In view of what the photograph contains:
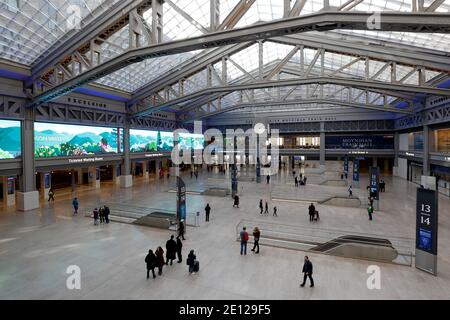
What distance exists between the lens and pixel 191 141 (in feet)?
148

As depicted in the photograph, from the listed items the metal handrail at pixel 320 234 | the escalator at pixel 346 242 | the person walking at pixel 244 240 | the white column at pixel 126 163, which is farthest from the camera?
the white column at pixel 126 163

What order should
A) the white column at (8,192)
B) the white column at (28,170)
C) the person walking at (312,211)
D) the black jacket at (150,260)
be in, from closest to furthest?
the black jacket at (150,260), the person walking at (312,211), the white column at (28,170), the white column at (8,192)

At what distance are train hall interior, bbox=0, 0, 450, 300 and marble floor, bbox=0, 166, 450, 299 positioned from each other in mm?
75

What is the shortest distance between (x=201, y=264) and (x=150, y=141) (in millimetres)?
28019

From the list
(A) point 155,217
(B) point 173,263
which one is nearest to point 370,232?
(B) point 173,263

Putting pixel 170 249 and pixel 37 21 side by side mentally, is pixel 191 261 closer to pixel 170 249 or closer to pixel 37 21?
pixel 170 249

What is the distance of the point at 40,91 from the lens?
64.1 feet

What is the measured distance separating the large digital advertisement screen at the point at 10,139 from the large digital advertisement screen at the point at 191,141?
23727 mm

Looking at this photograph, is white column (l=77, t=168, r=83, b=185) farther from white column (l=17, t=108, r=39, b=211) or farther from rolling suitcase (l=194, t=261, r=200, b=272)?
rolling suitcase (l=194, t=261, r=200, b=272)

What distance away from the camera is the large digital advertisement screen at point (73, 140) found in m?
21.3

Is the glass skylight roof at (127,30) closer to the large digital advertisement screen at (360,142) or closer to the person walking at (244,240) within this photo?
the person walking at (244,240)

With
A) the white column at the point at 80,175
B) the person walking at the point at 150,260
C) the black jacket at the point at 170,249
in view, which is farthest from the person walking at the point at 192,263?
the white column at the point at 80,175
